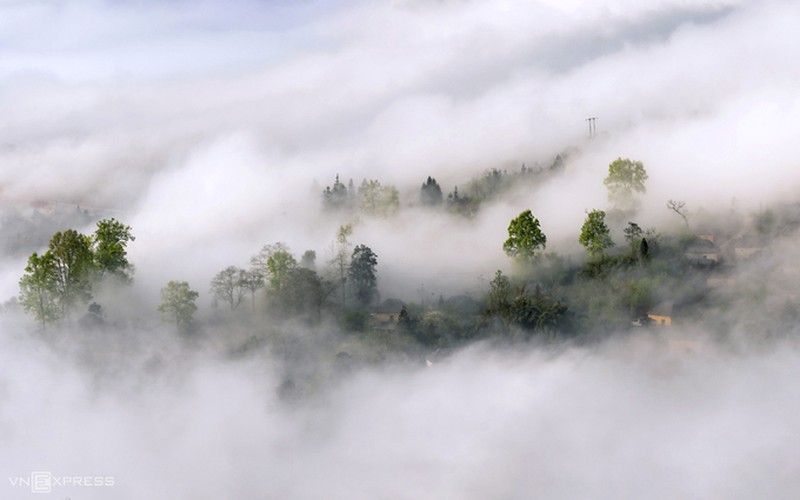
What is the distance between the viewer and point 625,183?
109m

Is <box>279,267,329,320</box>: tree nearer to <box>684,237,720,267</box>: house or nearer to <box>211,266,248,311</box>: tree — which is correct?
<box>211,266,248,311</box>: tree

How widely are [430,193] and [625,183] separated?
41984mm

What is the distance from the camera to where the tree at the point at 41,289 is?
3600 inches

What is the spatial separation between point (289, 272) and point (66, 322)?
26.3 metres

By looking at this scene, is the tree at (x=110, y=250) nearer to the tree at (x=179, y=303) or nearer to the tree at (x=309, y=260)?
the tree at (x=179, y=303)

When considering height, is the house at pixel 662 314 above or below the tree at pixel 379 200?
below

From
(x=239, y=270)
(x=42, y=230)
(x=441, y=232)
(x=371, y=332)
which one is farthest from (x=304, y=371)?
(x=42, y=230)

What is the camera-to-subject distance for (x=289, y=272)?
315 feet

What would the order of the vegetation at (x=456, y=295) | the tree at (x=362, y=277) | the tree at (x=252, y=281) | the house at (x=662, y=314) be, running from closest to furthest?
the house at (x=662, y=314), the vegetation at (x=456, y=295), the tree at (x=252, y=281), the tree at (x=362, y=277)

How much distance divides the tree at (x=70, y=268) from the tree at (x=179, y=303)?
8876 mm

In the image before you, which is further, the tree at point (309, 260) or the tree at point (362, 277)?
the tree at point (309, 260)

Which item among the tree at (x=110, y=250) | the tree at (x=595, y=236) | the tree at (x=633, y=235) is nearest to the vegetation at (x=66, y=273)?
the tree at (x=110, y=250)

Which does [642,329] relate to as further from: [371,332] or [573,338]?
[371,332]

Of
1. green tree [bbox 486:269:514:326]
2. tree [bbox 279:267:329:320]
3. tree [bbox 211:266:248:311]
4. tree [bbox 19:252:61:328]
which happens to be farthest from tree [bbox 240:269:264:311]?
green tree [bbox 486:269:514:326]
